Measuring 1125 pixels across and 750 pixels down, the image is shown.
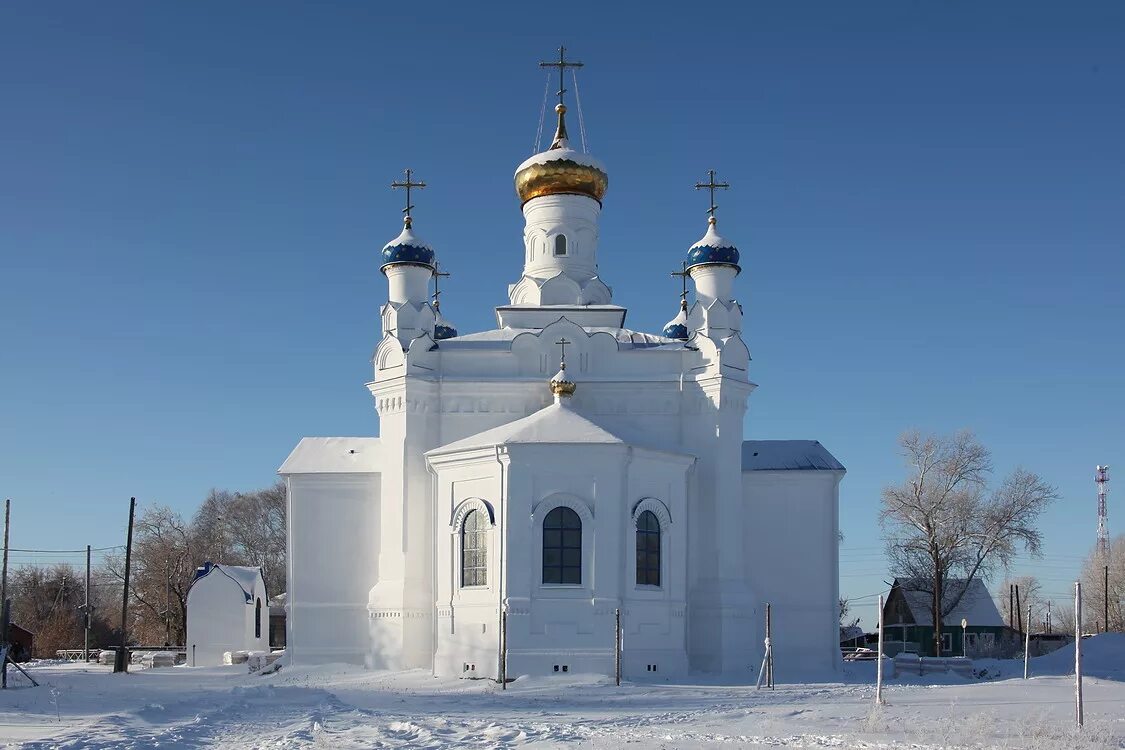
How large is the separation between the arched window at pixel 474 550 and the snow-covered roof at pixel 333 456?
3.74 metres

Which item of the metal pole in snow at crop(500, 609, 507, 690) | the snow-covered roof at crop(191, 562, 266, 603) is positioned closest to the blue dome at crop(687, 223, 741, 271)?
the metal pole in snow at crop(500, 609, 507, 690)

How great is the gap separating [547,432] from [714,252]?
6074mm

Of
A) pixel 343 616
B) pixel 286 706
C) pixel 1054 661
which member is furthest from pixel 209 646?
pixel 1054 661

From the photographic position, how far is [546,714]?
640 inches

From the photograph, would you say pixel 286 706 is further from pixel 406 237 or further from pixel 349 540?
pixel 406 237

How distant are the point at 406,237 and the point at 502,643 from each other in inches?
383

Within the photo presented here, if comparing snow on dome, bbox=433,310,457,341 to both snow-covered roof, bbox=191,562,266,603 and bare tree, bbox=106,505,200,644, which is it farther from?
bare tree, bbox=106,505,200,644

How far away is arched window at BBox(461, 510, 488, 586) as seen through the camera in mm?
23109

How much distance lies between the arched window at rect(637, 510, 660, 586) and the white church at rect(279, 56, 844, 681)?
0.04 meters

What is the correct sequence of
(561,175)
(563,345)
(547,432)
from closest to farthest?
1. (547,432)
2. (563,345)
3. (561,175)

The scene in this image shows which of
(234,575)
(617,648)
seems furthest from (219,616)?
(617,648)

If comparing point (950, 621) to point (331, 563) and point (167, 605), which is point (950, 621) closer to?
point (331, 563)

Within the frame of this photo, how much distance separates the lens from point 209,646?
1378 inches

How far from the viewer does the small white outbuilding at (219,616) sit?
34.9m
